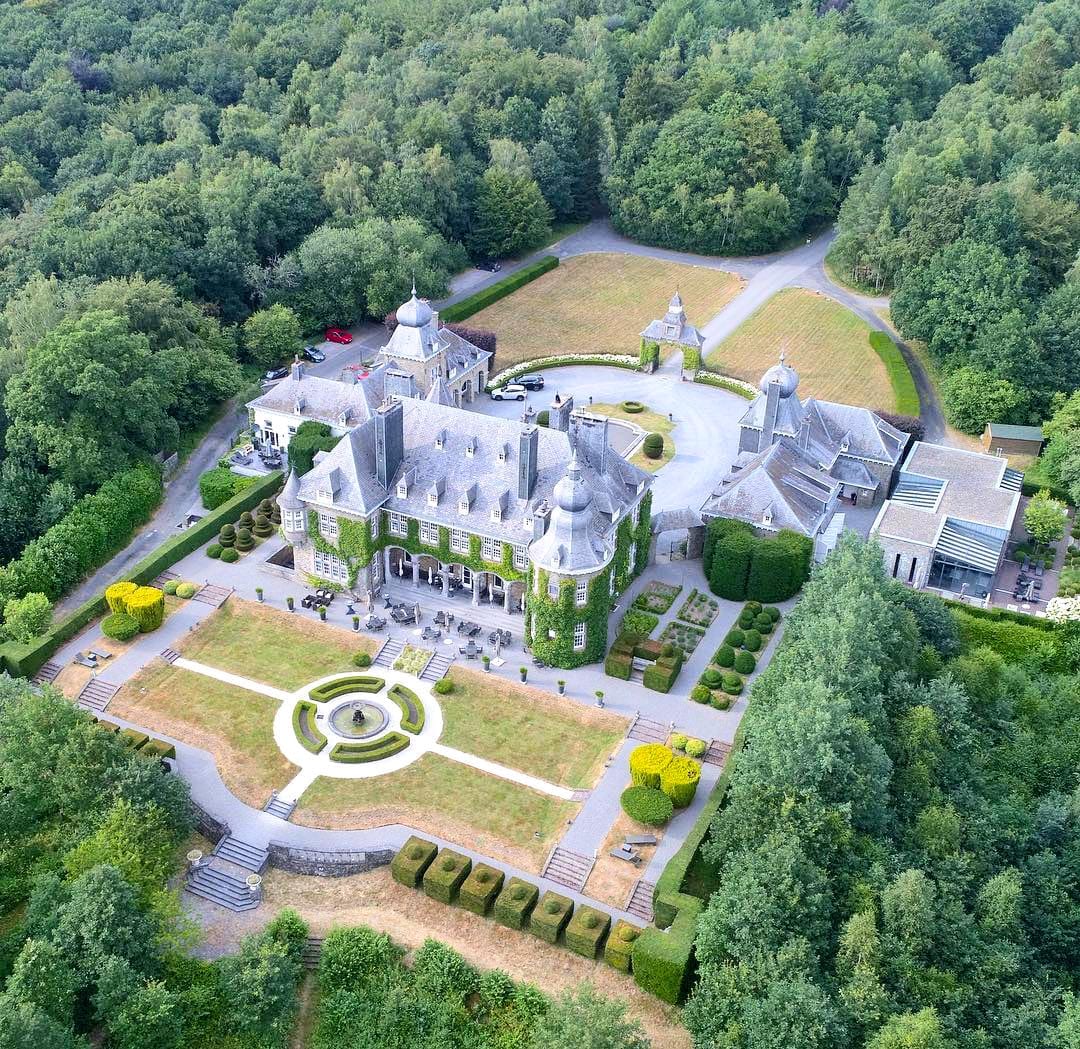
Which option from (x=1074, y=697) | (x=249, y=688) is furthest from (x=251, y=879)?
(x=1074, y=697)

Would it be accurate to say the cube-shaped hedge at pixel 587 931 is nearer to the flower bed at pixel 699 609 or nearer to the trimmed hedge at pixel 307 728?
the trimmed hedge at pixel 307 728

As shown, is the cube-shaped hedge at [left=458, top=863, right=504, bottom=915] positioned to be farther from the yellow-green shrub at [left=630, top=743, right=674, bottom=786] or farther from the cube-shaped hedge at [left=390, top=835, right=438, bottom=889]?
the yellow-green shrub at [left=630, top=743, right=674, bottom=786]

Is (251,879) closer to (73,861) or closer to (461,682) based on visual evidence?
(73,861)

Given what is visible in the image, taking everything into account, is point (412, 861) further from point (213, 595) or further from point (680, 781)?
point (213, 595)

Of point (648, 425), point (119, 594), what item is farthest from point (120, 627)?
point (648, 425)

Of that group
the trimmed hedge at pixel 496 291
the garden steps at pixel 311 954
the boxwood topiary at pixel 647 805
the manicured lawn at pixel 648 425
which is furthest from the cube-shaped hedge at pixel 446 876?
the trimmed hedge at pixel 496 291
